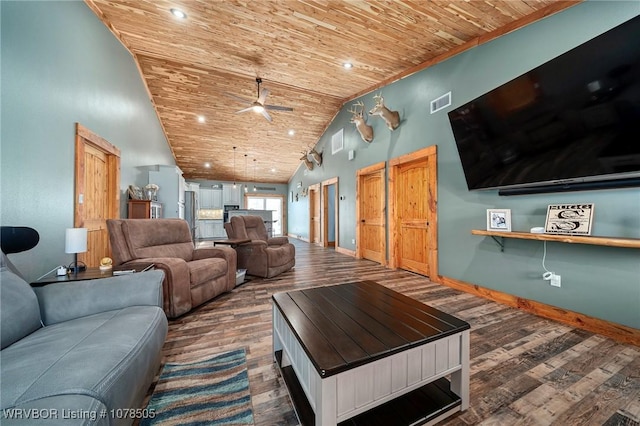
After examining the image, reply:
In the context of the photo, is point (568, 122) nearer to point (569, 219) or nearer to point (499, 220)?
point (569, 219)

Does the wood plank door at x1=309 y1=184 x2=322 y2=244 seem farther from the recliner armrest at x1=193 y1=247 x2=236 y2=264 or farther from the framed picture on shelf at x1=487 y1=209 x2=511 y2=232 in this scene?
the framed picture on shelf at x1=487 y1=209 x2=511 y2=232

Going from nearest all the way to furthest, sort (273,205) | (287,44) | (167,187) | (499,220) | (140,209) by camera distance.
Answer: (499,220), (287,44), (140,209), (167,187), (273,205)

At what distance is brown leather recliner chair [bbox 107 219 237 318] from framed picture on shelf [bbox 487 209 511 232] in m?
3.26

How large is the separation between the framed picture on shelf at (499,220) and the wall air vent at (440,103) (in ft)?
5.45

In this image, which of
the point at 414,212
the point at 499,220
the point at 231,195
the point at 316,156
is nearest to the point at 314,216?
the point at 316,156

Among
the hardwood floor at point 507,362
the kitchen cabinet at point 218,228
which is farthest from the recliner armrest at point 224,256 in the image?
the kitchen cabinet at point 218,228

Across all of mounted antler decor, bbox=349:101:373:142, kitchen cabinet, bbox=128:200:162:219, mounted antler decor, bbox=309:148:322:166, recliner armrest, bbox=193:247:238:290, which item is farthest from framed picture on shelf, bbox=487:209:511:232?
kitchen cabinet, bbox=128:200:162:219

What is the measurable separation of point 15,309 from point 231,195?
9351mm

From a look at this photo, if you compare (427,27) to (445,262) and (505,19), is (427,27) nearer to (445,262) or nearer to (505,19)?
(505,19)

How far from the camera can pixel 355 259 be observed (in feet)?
17.5

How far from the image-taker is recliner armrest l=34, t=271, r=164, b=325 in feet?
4.41

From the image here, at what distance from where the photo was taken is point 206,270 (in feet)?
8.63

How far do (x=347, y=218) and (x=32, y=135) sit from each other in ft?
16.9

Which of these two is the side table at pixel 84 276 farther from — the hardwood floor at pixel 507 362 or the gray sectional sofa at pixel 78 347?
the hardwood floor at pixel 507 362
